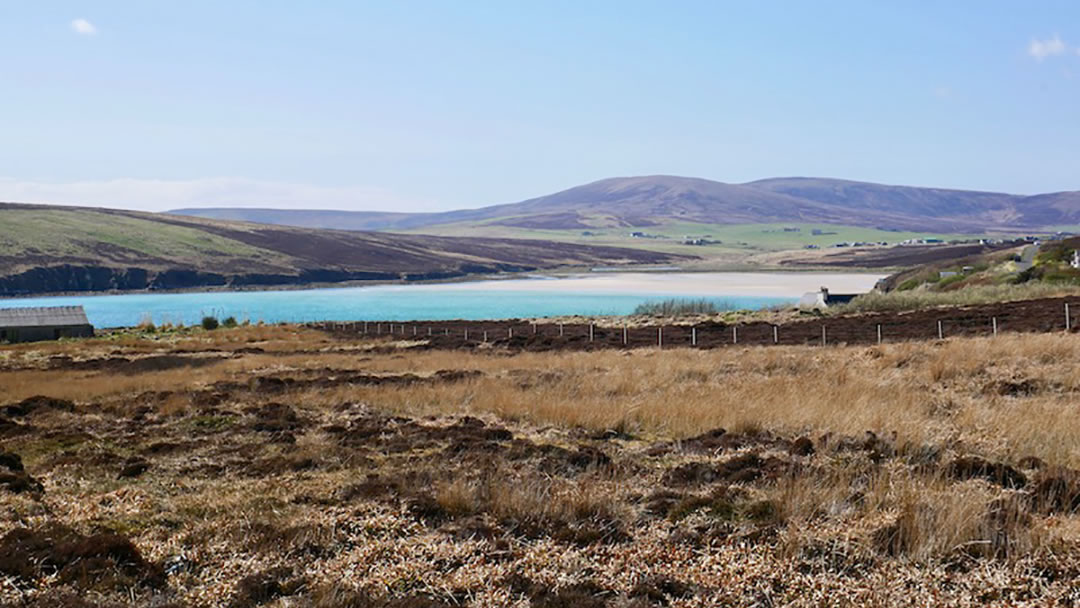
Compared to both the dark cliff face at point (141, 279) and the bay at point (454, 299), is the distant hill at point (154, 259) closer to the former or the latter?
the dark cliff face at point (141, 279)

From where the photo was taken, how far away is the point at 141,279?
149 metres

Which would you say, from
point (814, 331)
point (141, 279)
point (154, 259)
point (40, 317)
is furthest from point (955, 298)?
point (154, 259)

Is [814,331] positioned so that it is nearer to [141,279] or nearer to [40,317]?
[40,317]

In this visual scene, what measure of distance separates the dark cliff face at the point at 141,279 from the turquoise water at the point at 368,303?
8.37 meters

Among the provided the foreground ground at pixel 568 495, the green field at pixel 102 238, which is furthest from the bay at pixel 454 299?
the foreground ground at pixel 568 495

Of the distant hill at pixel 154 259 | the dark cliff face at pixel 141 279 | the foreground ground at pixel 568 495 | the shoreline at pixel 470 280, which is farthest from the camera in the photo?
the distant hill at pixel 154 259

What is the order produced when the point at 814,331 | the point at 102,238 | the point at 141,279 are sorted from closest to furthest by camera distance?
the point at 814,331, the point at 141,279, the point at 102,238

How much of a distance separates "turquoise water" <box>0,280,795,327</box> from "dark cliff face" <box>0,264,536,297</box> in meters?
8.37

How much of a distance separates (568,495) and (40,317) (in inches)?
2369

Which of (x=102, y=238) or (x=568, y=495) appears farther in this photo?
(x=102, y=238)

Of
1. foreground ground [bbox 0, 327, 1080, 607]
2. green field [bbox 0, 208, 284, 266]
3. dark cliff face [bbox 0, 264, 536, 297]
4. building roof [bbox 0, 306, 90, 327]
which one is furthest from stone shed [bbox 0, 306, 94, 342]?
green field [bbox 0, 208, 284, 266]

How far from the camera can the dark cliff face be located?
13550 cm

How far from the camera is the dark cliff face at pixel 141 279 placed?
135500 millimetres

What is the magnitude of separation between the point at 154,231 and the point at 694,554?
198 meters
